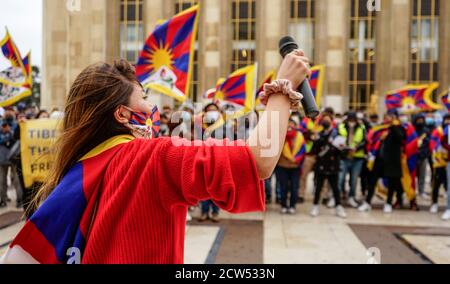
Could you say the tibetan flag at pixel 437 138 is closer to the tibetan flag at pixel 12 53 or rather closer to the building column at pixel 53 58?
the tibetan flag at pixel 12 53

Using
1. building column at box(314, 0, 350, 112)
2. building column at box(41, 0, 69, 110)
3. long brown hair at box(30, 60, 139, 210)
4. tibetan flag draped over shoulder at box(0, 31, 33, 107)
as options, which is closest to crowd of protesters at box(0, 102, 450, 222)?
tibetan flag draped over shoulder at box(0, 31, 33, 107)

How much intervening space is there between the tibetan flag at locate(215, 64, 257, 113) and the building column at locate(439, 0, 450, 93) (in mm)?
18814

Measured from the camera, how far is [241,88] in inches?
405

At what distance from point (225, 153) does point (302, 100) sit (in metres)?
0.35

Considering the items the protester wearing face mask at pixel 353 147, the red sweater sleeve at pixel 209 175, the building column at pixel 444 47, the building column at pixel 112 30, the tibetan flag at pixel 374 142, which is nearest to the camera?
the red sweater sleeve at pixel 209 175

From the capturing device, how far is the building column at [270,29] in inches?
994

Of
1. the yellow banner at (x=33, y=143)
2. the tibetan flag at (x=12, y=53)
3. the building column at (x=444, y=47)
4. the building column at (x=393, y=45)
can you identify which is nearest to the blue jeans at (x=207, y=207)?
the yellow banner at (x=33, y=143)

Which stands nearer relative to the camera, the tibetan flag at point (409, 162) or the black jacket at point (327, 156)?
Answer: the black jacket at point (327, 156)

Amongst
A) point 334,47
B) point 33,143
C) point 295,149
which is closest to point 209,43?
point 334,47

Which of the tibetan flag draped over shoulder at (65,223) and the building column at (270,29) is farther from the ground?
the building column at (270,29)

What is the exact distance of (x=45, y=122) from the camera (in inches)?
307

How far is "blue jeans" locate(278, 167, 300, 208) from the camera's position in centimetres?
861

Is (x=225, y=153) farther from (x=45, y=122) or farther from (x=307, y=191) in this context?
(x=307, y=191)

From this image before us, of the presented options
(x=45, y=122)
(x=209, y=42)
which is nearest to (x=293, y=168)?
(x=45, y=122)
